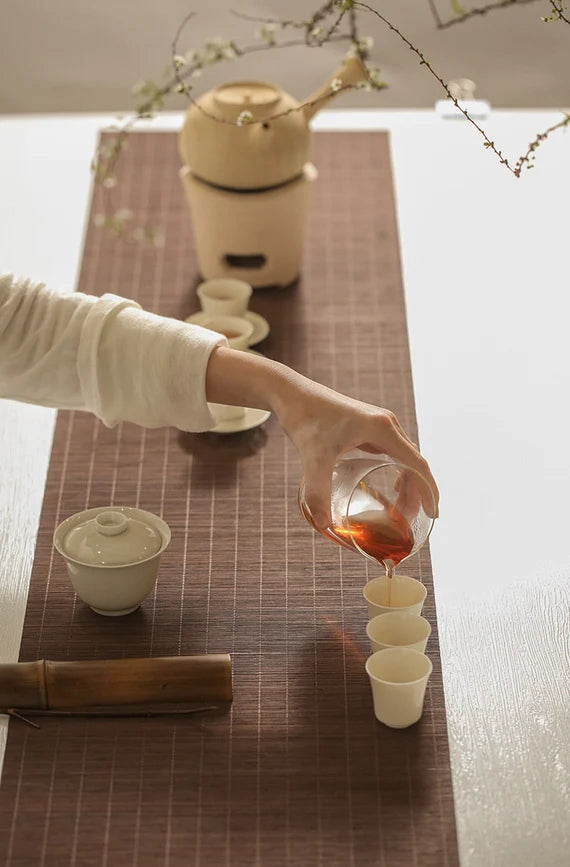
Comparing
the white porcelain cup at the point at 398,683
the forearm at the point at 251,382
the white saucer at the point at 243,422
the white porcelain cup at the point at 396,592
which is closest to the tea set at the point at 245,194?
the white saucer at the point at 243,422

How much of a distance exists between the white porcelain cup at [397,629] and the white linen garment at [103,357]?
321mm

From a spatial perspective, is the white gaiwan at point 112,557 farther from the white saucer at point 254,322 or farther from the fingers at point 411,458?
the white saucer at point 254,322

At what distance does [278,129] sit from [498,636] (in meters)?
1.05

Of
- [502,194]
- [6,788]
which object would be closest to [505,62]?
[502,194]

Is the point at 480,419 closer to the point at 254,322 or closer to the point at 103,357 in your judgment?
the point at 254,322

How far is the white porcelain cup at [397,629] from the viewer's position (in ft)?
4.75

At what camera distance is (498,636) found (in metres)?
1.55

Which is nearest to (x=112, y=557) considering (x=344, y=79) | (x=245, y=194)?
(x=245, y=194)

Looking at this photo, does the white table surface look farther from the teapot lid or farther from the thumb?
the teapot lid

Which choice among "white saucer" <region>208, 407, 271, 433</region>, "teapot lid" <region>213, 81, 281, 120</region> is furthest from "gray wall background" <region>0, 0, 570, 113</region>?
"white saucer" <region>208, 407, 271, 433</region>

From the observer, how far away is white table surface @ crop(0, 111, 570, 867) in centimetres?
138

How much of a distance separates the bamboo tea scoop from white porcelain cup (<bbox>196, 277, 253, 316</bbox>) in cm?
86

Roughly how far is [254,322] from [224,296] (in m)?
0.07

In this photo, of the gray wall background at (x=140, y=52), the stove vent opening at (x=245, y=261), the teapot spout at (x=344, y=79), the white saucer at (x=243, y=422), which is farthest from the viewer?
the gray wall background at (x=140, y=52)
